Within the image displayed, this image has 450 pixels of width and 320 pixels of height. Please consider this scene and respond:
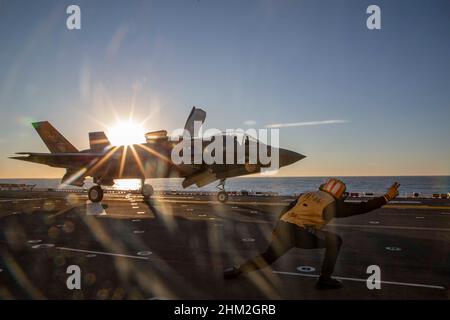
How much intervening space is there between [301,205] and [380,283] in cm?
209

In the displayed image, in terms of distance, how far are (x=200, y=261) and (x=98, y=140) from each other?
66.5 feet

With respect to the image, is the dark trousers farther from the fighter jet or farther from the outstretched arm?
the fighter jet

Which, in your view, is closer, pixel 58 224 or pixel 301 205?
pixel 301 205

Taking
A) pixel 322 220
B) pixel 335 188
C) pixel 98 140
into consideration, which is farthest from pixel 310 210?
pixel 98 140

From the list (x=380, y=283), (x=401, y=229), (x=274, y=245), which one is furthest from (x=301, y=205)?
(x=401, y=229)

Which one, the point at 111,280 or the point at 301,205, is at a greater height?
the point at 301,205

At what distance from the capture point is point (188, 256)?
7895mm

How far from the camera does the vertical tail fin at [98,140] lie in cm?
2469

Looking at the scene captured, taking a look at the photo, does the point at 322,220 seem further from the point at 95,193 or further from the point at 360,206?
the point at 95,193

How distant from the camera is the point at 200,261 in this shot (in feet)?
24.3

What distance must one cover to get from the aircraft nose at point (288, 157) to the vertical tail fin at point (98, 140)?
1397 centimetres

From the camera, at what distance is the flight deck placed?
5.40m

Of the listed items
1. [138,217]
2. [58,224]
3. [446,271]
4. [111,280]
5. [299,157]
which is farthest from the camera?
[299,157]
